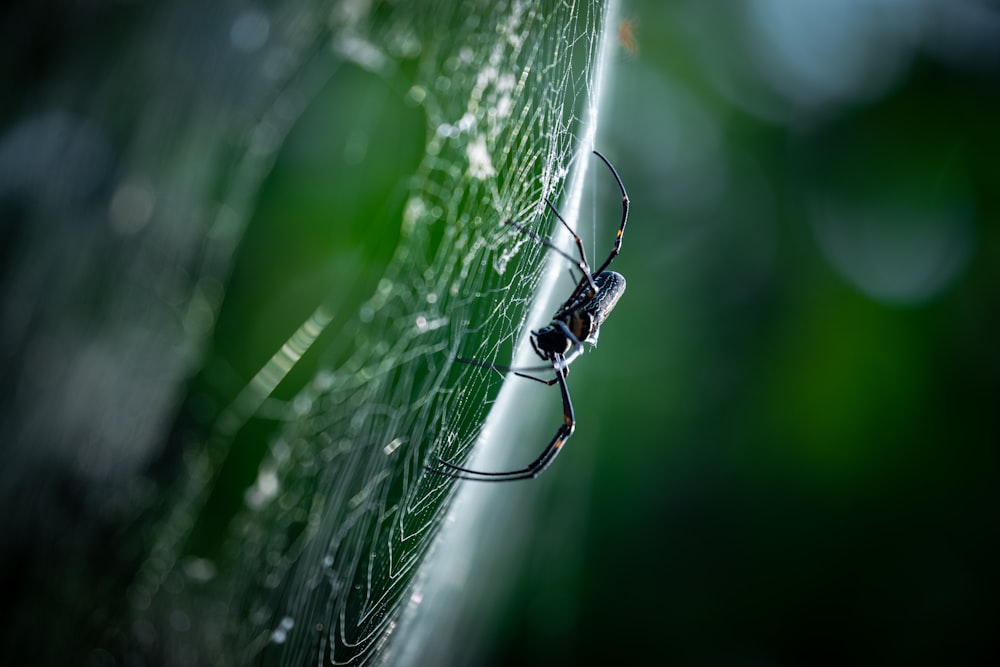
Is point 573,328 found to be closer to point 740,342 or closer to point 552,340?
point 552,340

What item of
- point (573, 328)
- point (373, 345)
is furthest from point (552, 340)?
point (373, 345)

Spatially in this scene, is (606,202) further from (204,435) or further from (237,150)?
(204,435)

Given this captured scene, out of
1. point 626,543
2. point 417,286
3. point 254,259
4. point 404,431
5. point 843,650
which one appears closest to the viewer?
point 404,431

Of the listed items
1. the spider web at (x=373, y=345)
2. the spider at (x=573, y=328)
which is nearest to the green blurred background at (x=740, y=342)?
the spider web at (x=373, y=345)

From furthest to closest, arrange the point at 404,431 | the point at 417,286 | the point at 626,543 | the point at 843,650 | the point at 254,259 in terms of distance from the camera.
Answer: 1. the point at 626,543
2. the point at 843,650
3. the point at 254,259
4. the point at 417,286
5. the point at 404,431

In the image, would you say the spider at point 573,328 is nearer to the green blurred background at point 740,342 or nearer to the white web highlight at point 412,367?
the white web highlight at point 412,367

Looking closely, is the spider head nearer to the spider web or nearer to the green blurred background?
the spider web

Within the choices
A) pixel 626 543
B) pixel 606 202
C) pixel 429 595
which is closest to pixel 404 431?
pixel 429 595
